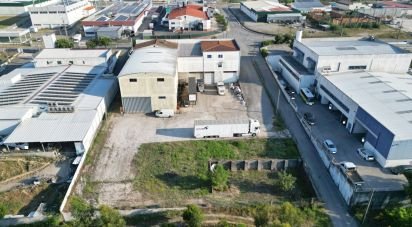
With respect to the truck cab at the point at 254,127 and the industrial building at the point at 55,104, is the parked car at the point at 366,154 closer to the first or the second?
the truck cab at the point at 254,127

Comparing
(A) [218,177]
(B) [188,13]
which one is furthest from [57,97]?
(B) [188,13]

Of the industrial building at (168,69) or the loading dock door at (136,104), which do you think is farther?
the loading dock door at (136,104)

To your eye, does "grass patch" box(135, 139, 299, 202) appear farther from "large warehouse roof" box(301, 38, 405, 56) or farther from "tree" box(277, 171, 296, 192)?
"large warehouse roof" box(301, 38, 405, 56)

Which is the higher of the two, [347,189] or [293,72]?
[293,72]

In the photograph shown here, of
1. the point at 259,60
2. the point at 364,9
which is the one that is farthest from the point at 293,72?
the point at 364,9

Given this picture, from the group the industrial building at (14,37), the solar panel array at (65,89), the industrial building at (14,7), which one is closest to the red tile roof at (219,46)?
the solar panel array at (65,89)

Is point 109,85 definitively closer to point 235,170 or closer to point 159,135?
point 159,135
